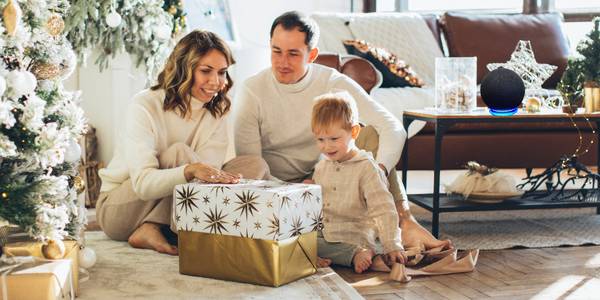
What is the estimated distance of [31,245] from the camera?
1972mm

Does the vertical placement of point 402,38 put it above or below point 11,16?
above

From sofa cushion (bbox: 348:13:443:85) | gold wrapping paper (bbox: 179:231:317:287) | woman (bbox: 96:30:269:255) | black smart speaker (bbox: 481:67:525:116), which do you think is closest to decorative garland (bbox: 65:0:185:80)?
woman (bbox: 96:30:269:255)

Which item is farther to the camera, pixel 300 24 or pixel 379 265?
pixel 300 24

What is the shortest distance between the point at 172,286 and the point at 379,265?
0.65 meters

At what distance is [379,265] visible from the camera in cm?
246

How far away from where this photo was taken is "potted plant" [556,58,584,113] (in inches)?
123

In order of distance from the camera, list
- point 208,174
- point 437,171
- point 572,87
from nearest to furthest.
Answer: point 208,174 → point 437,171 → point 572,87

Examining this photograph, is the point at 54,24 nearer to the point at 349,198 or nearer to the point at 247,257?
the point at 247,257

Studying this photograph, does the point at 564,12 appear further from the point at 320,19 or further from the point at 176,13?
the point at 176,13

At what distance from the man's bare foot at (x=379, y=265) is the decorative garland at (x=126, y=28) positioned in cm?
146

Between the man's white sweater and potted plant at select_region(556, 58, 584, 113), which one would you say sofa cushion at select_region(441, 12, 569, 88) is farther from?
the man's white sweater

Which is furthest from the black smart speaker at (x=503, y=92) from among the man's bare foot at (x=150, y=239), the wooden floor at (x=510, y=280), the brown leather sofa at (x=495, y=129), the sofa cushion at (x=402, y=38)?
the sofa cushion at (x=402, y=38)

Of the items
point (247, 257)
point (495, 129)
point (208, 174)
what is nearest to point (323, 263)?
point (247, 257)

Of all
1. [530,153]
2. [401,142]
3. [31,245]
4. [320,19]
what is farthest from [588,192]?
[31,245]
